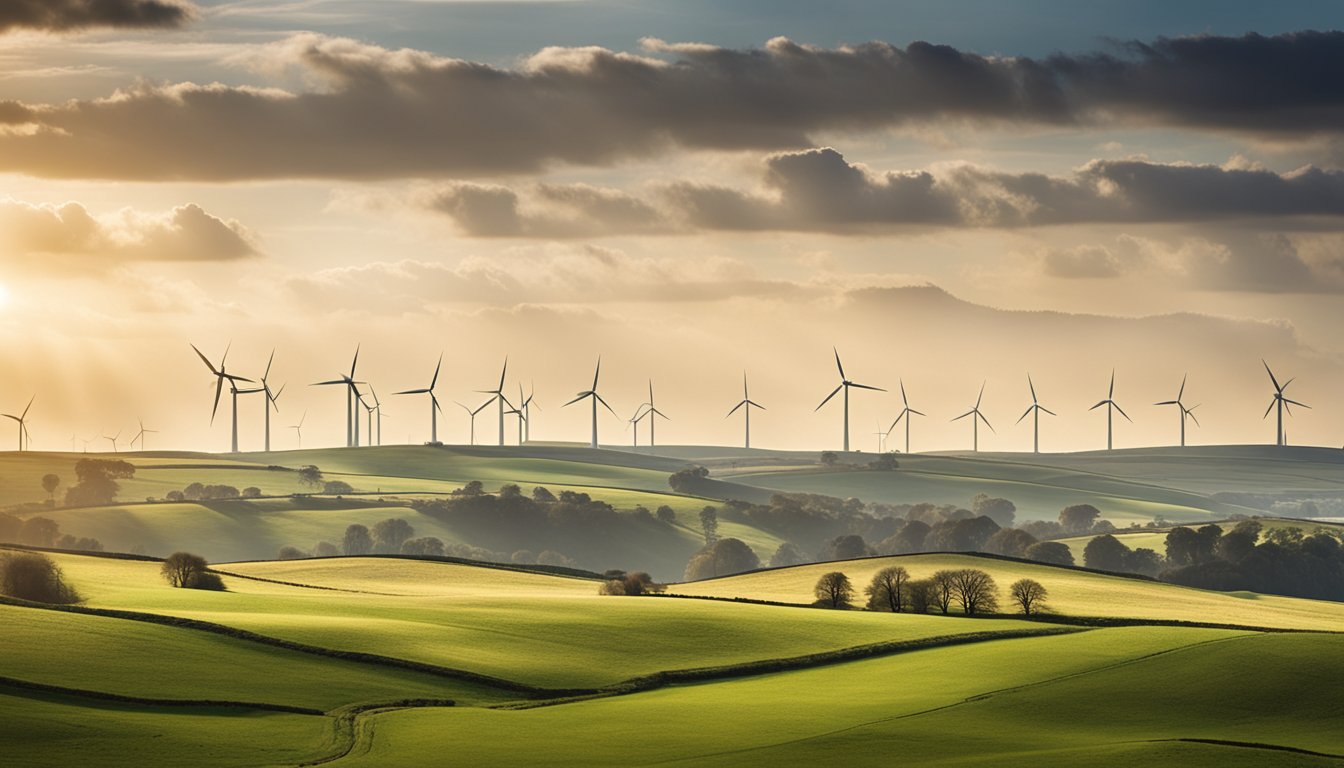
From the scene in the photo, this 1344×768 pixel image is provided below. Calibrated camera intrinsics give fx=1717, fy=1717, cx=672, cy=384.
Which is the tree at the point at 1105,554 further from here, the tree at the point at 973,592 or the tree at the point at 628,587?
the tree at the point at 973,592

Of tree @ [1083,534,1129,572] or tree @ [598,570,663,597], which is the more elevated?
tree @ [598,570,663,597]

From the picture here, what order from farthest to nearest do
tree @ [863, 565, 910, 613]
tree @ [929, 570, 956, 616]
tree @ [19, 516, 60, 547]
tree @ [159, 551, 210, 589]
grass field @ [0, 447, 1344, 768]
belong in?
tree @ [19, 516, 60, 547], tree @ [159, 551, 210, 589], tree @ [863, 565, 910, 613], tree @ [929, 570, 956, 616], grass field @ [0, 447, 1344, 768]

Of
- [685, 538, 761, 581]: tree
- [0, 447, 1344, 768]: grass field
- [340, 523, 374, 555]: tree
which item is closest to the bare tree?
[0, 447, 1344, 768]: grass field

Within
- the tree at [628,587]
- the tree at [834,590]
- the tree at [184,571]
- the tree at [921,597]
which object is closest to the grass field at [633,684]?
the tree at [184,571]

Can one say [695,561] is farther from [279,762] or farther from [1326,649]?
[279,762]

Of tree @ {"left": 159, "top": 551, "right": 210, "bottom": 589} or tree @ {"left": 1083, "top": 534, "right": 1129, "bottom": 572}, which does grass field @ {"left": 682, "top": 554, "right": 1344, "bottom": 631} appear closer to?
tree @ {"left": 159, "top": 551, "right": 210, "bottom": 589}

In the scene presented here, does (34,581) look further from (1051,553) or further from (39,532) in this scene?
(1051,553)

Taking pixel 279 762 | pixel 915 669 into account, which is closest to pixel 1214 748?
pixel 915 669
